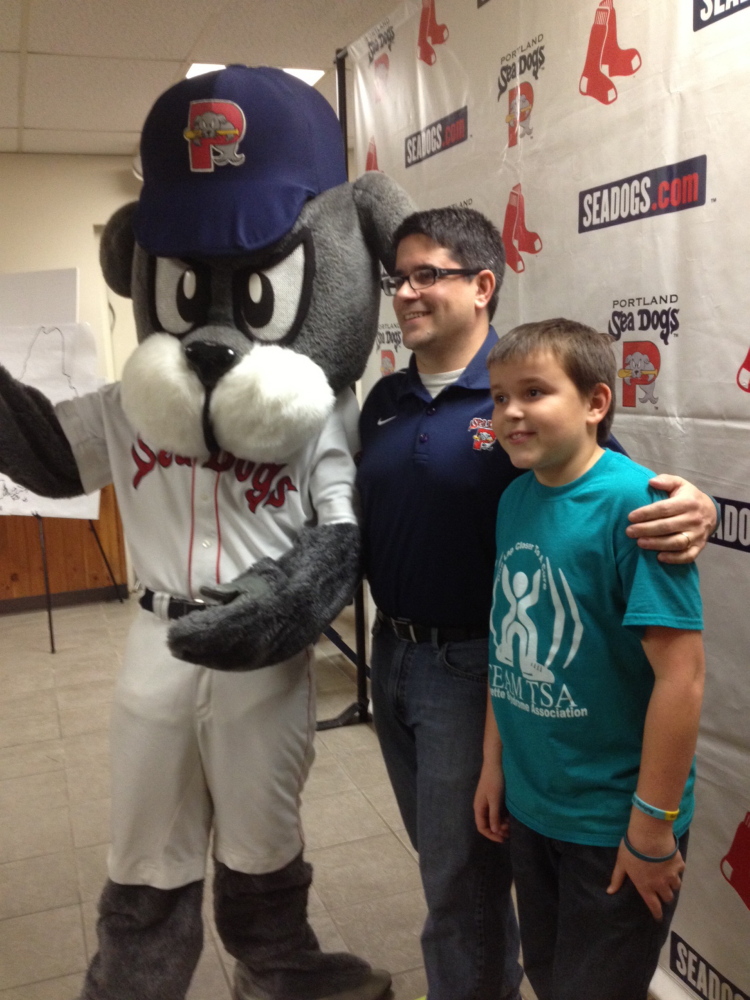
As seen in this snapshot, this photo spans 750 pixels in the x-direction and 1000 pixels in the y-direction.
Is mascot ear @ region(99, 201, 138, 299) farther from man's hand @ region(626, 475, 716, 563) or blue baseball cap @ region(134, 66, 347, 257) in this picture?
man's hand @ region(626, 475, 716, 563)

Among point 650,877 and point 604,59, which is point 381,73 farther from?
point 650,877

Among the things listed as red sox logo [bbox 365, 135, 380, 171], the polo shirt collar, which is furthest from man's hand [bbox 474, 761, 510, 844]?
red sox logo [bbox 365, 135, 380, 171]

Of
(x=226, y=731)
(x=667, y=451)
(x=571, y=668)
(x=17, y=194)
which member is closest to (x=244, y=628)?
(x=226, y=731)

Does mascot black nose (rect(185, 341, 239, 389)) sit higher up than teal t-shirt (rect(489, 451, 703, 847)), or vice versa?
mascot black nose (rect(185, 341, 239, 389))

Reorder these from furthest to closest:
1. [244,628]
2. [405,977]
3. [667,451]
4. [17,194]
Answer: [17,194]
[405,977]
[667,451]
[244,628]

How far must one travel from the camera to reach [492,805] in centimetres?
129

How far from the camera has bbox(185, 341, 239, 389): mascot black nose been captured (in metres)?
1.37

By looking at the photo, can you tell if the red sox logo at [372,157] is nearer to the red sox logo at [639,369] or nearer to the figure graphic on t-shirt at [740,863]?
the red sox logo at [639,369]

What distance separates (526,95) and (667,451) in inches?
34.8

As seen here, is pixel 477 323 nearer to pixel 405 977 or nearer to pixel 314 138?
pixel 314 138

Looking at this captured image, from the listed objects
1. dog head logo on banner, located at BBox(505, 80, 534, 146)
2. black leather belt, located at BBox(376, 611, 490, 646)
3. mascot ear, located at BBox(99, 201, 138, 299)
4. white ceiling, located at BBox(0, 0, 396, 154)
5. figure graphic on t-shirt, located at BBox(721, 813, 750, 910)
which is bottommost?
figure graphic on t-shirt, located at BBox(721, 813, 750, 910)

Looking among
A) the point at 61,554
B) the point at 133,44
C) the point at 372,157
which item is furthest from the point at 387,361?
the point at 61,554

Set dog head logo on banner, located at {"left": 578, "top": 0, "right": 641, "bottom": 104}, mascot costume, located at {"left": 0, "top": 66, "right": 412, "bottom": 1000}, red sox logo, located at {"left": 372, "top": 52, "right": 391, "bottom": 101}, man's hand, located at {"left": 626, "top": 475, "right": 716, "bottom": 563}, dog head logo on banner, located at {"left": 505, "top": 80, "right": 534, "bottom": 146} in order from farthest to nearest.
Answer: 1. red sox logo, located at {"left": 372, "top": 52, "right": 391, "bottom": 101}
2. dog head logo on banner, located at {"left": 505, "top": 80, "right": 534, "bottom": 146}
3. dog head logo on banner, located at {"left": 578, "top": 0, "right": 641, "bottom": 104}
4. mascot costume, located at {"left": 0, "top": 66, "right": 412, "bottom": 1000}
5. man's hand, located at {"left": 626, "top": 475, "right": 716, "bottom": 563}

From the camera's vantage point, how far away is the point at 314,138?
4.97ft
